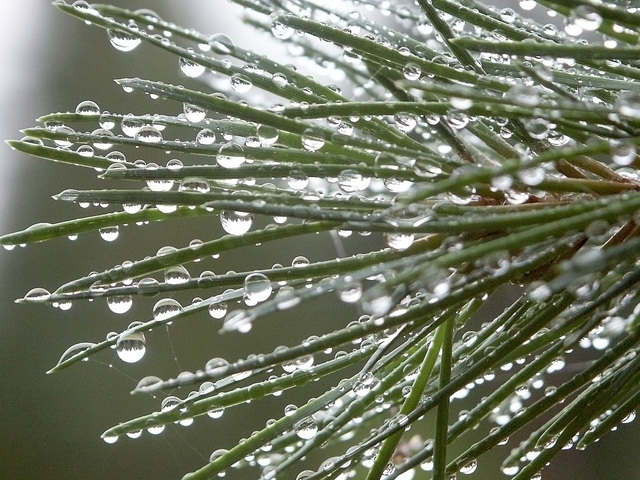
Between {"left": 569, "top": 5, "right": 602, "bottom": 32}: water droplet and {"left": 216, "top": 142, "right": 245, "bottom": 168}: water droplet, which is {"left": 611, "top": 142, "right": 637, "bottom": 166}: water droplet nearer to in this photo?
{"left": 569, "top": 5, "right": 602, "bottom": 32}: water droplet

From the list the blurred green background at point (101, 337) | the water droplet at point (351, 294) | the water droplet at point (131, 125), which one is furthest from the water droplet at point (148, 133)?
the blurred green background at point (101, 337)

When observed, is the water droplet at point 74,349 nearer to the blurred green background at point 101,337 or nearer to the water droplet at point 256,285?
the water droplet at point 256,285

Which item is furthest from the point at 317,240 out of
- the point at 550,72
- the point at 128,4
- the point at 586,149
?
the point at 586,149

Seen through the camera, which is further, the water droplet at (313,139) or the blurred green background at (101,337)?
the blurred green background at (101,337)

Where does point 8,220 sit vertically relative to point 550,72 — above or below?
above

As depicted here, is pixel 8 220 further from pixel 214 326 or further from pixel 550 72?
pixel 550 72

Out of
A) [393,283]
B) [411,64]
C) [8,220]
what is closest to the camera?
[393,283]

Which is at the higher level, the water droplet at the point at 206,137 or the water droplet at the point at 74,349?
the water droplet at the point at 206,137
